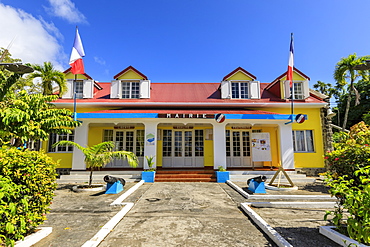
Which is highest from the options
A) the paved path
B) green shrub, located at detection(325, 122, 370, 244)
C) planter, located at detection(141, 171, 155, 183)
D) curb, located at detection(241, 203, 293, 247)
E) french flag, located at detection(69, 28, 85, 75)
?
french flag, located at detection(69, 28, 85, 75)

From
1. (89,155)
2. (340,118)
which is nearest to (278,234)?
(89,155)

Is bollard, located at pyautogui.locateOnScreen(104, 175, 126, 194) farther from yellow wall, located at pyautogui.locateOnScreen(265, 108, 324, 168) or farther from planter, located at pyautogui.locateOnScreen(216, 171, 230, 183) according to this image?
yellow wall, located at pyautogui.locateOnScreen(265, 108, 324, 168)

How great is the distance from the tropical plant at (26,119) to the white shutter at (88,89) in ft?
16.1

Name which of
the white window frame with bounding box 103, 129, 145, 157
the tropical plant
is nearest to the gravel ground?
the tropical plant

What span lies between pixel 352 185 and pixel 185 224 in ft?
11.9

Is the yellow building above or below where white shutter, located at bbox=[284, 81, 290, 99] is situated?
below

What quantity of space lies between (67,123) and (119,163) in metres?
4.68

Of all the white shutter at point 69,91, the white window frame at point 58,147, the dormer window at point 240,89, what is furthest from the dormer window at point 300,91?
the white shutter at point 69,91

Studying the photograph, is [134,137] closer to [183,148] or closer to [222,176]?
[183,148]

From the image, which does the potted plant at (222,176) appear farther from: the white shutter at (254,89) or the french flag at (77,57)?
the french flag at (77,57)

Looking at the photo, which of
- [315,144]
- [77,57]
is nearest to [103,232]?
[77,57]

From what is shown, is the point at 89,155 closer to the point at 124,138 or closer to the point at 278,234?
the point at 124,138

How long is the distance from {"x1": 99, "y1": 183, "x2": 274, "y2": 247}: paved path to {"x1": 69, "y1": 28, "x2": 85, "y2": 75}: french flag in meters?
7.85

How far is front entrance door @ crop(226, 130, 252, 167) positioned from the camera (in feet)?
43.3
